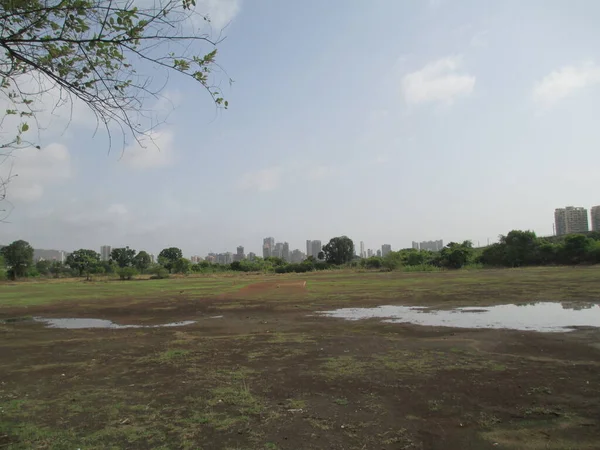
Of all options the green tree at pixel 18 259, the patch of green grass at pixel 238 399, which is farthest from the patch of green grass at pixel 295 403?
the green tree at pixel 18 259

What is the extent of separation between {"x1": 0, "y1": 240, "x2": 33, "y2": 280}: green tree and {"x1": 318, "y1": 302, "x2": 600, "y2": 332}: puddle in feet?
241


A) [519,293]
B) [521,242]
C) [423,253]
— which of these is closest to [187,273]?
[423,253]

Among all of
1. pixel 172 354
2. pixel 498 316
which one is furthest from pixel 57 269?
pixel 498 316

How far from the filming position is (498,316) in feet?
50.0

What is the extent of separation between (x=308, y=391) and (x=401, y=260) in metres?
76.7

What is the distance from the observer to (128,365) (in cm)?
916

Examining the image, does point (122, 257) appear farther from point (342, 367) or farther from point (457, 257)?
point (342, 367)

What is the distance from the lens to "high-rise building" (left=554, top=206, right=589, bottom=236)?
117m

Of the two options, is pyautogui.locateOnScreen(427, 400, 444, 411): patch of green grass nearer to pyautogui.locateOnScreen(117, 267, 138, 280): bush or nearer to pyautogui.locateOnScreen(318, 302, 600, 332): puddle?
pyautogui.locateOnScreen(318, 302, 600, 332): puddle

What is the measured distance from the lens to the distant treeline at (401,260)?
2458 inches

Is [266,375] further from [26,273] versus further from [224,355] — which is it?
[26,273]

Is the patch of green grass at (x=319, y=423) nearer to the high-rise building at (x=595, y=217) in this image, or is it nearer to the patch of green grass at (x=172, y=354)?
the patch of green grass at (x=172, y=354)

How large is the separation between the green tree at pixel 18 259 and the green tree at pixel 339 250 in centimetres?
6603

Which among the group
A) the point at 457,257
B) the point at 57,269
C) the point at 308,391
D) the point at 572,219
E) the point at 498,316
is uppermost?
the point at 572,219
